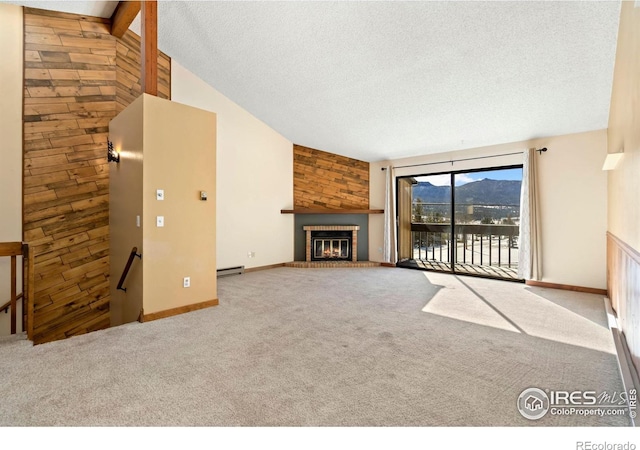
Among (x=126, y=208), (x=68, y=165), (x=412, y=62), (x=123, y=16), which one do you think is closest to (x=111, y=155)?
(x=68, y=165)

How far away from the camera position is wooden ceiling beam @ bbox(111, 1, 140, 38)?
12.9ft

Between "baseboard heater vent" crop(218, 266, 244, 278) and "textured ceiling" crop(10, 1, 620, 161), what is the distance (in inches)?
122

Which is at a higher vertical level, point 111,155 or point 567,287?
point 111,155

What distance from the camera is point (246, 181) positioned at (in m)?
6.24

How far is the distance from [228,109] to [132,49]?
173 centimetres

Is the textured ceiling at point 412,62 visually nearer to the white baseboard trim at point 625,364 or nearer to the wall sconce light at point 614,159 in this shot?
the wall sconce light at point 614,159

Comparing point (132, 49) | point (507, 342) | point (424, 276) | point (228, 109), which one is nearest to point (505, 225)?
point (424, 276)

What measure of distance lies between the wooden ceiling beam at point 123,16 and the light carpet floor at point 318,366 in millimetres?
3967

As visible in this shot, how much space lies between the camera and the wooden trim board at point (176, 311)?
11.0 ft

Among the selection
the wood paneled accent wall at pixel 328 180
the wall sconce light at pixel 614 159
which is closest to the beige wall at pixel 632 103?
the wall sconce light at pixel 614 159

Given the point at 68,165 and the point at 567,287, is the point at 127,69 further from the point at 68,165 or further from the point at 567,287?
the point at 567,287

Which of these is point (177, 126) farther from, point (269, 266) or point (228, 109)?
point (269, 266)

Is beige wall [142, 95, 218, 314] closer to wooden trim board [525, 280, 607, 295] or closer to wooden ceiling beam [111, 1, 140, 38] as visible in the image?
wooden ceiling beam [111, 1, 140, 38]

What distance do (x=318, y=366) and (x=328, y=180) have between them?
17.7ft
